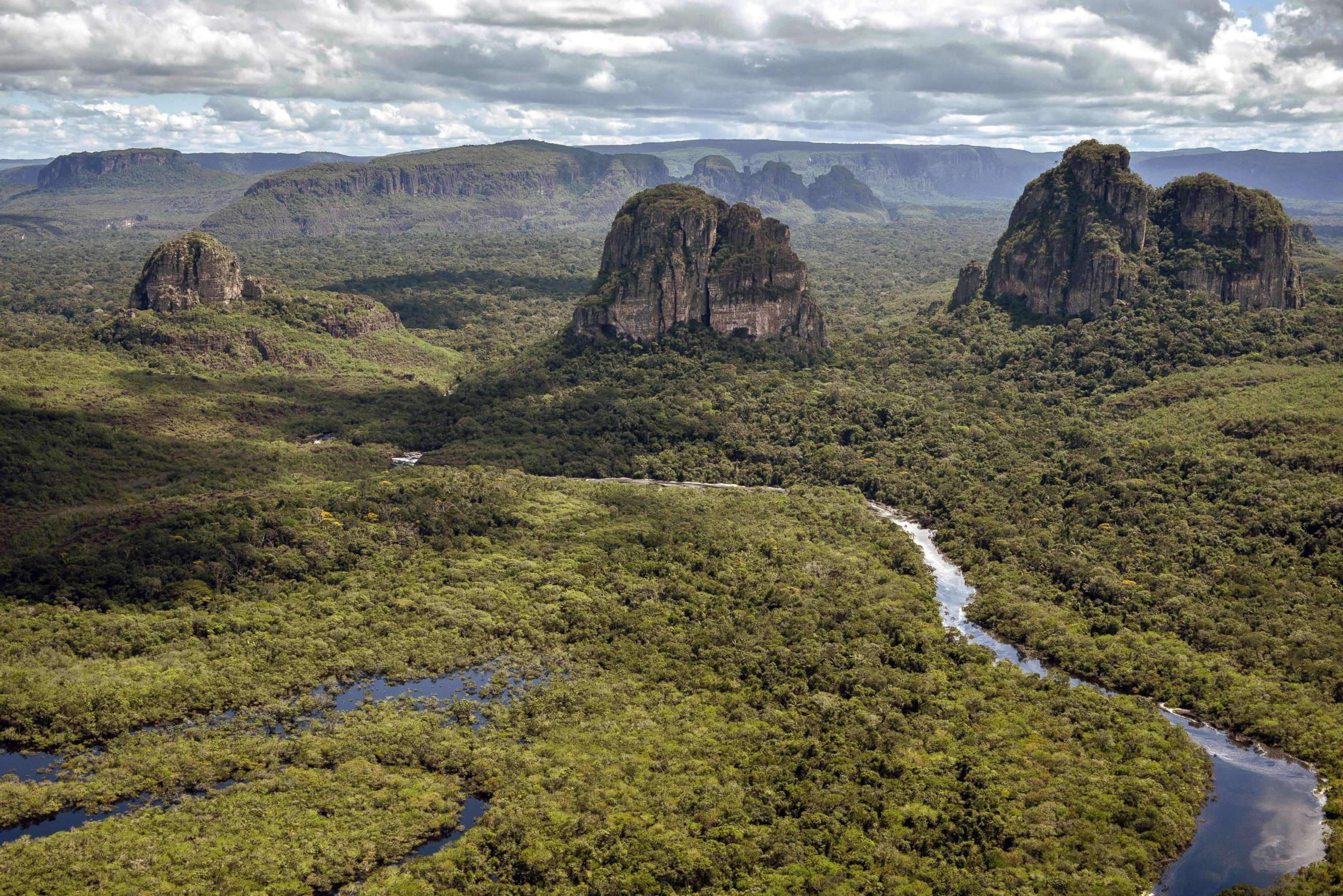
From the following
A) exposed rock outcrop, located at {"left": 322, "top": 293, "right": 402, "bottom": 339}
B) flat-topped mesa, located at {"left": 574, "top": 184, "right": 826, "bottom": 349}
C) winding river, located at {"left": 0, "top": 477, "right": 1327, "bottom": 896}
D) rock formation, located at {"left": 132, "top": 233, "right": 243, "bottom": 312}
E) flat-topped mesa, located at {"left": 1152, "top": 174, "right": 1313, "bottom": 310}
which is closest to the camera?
winding river, located at {"left": 0, "top": 477, "right": 1327, "bottom": 896}

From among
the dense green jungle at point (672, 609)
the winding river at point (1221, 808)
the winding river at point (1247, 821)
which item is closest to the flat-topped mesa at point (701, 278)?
the dense green jungle at point (672, 609)

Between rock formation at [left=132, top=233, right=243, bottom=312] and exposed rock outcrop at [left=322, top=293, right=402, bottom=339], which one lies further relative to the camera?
exposed rock outcrop at [left=322, top=293, right=402, bottom=339]

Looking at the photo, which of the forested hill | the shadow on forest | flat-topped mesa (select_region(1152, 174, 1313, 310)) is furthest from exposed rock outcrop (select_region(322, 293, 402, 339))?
flat-topped mesa (select_region(1152, 174, 1313, 310))

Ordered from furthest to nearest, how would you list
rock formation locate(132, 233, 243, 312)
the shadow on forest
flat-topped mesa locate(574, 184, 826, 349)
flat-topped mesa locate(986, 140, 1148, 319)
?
rock formation locate(132, 233, 243, 312) < flat-topped mesa locate(574, 184, 826, 349) < flat-topped mesa locate(986, 140, 1148, 319) < the shadow on forest

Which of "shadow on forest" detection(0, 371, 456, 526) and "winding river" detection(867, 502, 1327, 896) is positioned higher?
"shadow on forest" detection(0, 371, 456, 526)

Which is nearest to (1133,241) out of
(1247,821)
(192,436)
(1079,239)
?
(1079,239)

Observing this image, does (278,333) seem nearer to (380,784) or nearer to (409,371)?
(409,371)

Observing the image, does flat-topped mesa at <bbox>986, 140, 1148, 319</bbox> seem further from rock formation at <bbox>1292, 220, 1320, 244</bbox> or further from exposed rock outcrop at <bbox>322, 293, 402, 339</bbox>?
exposed rock outcrop at <bbox>322, 293, 402, 339</bbox>
